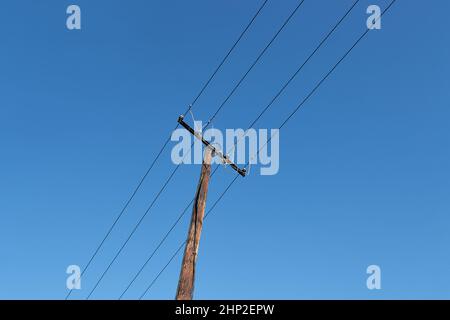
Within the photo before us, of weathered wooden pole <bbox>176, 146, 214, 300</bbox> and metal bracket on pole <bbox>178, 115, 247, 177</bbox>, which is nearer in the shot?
weathered wooden pole <bbox>176, 146, 214, 300</bbox>

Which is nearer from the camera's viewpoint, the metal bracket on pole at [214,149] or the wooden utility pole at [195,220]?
the wooden utility pole at [195,220]

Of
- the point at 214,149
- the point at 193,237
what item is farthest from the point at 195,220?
the point at 214,149

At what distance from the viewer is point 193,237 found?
28.5 ft

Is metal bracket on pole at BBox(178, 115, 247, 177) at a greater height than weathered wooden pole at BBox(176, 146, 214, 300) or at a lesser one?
greater

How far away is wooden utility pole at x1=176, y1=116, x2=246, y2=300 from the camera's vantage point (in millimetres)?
8023

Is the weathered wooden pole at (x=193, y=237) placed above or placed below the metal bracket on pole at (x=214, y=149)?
below

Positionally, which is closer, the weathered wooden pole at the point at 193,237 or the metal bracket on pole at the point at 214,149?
the weathered wooden pole at the point at 193,237

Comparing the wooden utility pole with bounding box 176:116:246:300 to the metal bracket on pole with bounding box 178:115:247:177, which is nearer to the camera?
the wooden utility pole with bounding box 176:116:246:300

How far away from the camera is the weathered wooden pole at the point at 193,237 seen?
799cm
